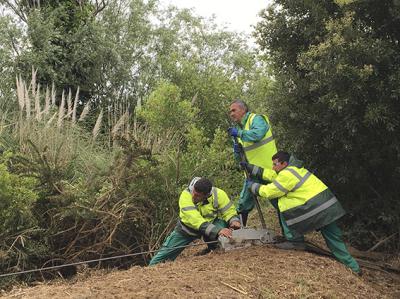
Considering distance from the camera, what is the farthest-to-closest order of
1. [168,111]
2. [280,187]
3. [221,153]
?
[168,111], [221,153], [280,187]

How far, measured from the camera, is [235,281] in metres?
5.19

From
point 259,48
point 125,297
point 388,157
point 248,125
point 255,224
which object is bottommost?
point 255,224

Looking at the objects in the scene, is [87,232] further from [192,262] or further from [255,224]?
[255,224]

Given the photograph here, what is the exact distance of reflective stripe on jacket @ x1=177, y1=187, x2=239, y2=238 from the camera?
672 cm

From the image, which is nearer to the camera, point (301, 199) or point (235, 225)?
point (301, 199)

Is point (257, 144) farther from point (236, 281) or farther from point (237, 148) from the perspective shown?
point (236, 281)

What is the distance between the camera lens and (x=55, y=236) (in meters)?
7.84

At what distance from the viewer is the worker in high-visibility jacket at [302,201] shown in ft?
21.5

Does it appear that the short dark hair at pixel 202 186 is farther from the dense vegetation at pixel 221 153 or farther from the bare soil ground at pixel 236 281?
the dense vegetation at pixel 221 153

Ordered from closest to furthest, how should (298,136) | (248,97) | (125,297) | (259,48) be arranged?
(125,297), (298,136), (259,48), (248,97)

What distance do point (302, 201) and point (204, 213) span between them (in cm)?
129

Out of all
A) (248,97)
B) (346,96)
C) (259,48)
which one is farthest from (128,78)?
(346,96)

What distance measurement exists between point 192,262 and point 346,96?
2.94m

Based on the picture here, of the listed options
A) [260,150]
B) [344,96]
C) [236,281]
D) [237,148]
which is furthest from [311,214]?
[236,281]
